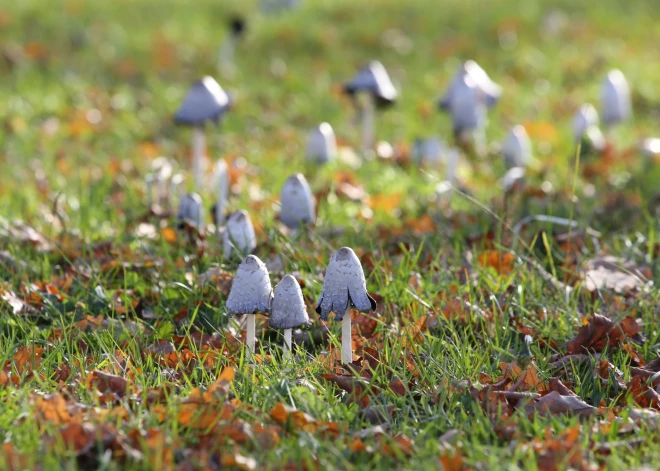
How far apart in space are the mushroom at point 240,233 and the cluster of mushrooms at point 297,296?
36.8 inches

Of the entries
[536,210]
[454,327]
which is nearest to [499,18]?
[536,210]

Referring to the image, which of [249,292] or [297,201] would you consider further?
[297,201]

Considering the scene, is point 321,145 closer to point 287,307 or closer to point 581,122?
point 581,122

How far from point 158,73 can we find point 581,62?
490cm

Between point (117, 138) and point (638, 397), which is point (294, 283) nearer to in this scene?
point (638, 397)

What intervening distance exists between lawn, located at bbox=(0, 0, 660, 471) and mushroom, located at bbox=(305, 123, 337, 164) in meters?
0.08

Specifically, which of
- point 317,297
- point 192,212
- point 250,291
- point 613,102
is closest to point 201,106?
point 192,212

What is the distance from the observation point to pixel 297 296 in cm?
313

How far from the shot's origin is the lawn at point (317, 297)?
2.73 meters

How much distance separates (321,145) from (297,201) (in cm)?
228

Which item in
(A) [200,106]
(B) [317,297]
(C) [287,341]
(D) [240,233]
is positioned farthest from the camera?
(A) [200,106]

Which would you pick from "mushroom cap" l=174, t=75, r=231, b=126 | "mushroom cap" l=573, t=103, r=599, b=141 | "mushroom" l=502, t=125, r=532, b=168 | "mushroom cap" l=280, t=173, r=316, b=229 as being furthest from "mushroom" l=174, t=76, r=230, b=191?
"mushroom cap" l=573, t=103, r=599, b=141

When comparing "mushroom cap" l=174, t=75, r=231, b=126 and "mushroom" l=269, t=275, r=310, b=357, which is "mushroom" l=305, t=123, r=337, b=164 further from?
"mushroom" l=269, t=275, r=310, b=357

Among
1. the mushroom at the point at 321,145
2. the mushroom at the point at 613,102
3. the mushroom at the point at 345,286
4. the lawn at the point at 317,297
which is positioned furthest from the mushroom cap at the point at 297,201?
the mushroom at the point at 613,102
